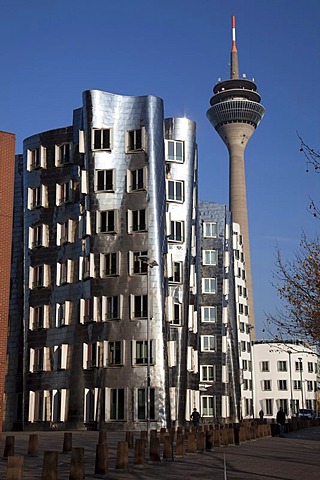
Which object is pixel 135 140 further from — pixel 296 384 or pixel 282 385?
pixel 296 384

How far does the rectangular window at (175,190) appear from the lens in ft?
210

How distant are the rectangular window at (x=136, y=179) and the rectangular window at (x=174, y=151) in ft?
19.3

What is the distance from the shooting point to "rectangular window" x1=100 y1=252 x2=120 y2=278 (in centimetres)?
5822

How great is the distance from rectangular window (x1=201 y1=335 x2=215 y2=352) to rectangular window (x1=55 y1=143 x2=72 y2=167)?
108 feet

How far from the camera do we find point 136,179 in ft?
195

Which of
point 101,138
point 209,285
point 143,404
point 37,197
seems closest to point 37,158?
point 37,197

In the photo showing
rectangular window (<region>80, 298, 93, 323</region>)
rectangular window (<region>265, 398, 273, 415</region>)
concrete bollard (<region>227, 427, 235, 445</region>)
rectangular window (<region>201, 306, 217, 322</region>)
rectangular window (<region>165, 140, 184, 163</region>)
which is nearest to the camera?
concrete bollard (<region>227, 427, 235, 445</region>)

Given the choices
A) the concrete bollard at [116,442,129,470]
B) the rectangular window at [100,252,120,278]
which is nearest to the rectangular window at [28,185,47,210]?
the rectangular window at [100,252,120,278]

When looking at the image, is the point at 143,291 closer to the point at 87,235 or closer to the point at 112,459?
the point at 87,235

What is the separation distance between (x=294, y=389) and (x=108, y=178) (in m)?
75.5

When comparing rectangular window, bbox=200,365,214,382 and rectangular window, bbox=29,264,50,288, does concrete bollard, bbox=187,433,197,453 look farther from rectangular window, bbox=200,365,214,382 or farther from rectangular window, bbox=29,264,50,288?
rectangular window, bbox=200,365,214,382

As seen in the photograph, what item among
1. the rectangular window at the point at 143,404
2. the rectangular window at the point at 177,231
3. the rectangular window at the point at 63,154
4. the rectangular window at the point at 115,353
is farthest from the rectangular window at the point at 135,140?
the rectangular window at the point at 143,404

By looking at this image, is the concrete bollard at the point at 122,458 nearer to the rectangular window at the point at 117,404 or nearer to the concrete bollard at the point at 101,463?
the concrete bollard at the point at 101,463

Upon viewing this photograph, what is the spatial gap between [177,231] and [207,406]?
2988 centimetres
